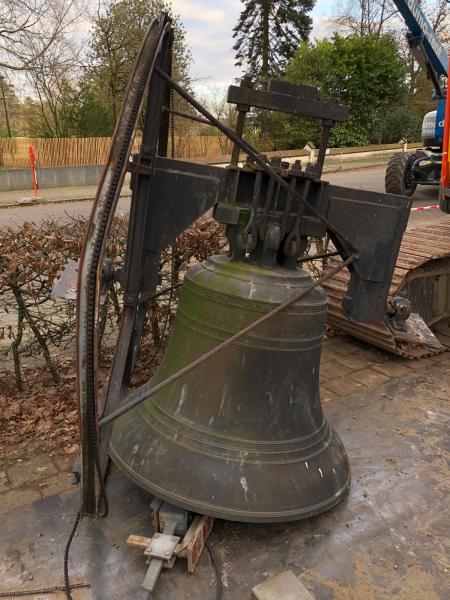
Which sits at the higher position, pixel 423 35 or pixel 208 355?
pixel 423 35

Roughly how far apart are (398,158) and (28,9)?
45.4 ft

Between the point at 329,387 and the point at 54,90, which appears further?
the point at 54,90

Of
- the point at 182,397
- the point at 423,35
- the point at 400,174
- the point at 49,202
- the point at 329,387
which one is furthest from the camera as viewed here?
the point at 49,202

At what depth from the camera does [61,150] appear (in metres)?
20.0

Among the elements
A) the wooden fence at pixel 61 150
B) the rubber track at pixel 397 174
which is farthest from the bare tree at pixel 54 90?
the rubber track at pixel 397 174

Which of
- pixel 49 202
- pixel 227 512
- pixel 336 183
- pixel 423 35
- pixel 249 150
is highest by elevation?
pixel 423 35

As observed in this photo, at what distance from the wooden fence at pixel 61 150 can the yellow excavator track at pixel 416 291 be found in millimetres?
15345

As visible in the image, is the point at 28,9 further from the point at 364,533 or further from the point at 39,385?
the point at 364,533

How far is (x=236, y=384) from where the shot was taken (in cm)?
253

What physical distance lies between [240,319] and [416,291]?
3.45 m

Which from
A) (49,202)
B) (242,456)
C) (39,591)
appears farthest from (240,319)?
(49,202)

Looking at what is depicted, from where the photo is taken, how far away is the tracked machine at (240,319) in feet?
7.73

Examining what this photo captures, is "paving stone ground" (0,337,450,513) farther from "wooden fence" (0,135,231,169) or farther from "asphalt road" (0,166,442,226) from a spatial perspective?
"wooden fence" (0,135,231,169)

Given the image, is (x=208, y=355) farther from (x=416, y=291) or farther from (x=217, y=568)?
(x=416, y=291)
